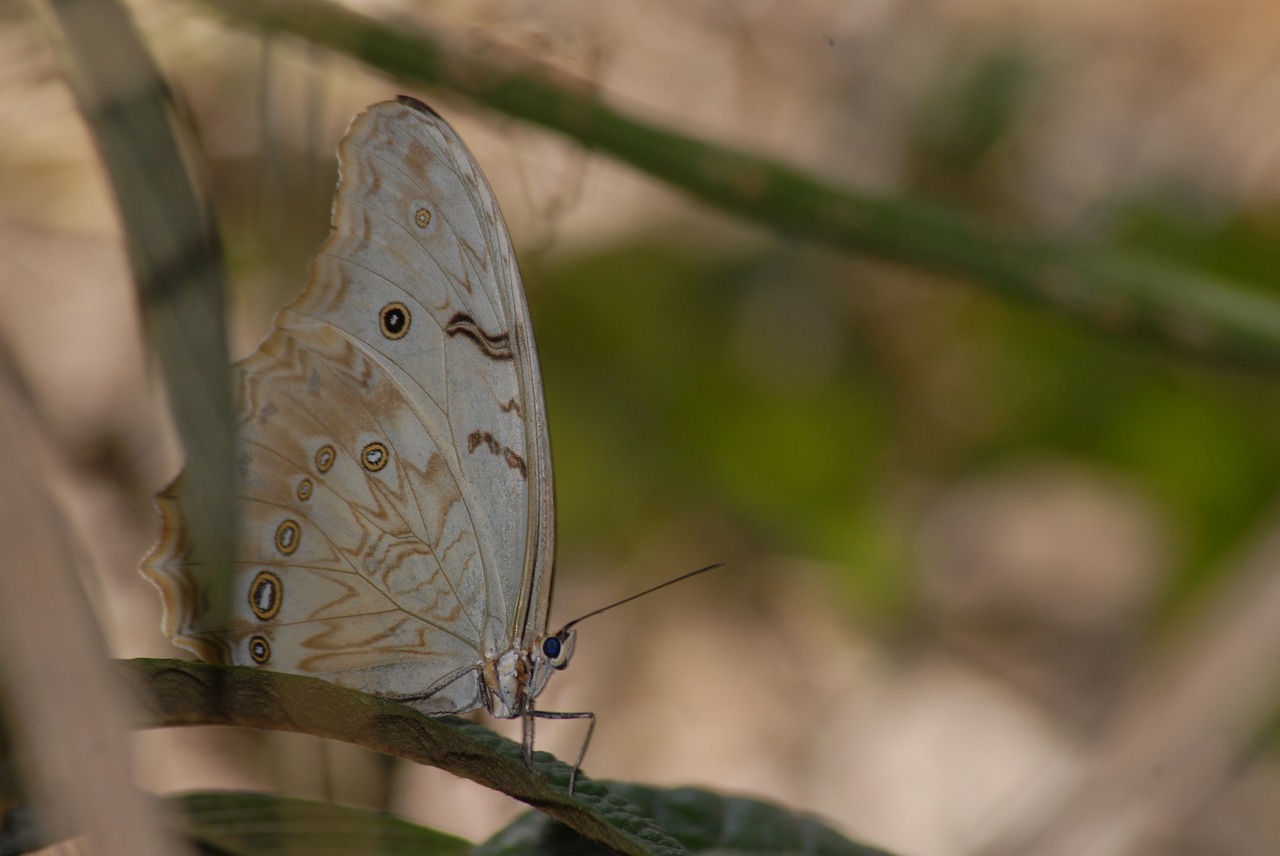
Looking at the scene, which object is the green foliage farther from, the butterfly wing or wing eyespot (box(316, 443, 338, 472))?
wing eyespot (box(316, 443, 338, 472))

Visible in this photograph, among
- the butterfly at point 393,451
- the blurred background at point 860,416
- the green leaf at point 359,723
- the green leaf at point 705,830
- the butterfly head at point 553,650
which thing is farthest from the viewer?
the blurred background at point 860,416

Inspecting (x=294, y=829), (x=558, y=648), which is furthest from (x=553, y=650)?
(x=294, y=829)

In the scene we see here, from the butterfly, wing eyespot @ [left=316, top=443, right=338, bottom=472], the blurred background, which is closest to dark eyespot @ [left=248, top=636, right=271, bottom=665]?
the butterfly

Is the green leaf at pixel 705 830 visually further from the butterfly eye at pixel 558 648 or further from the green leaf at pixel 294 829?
the butterfly eye at pixel 558 648

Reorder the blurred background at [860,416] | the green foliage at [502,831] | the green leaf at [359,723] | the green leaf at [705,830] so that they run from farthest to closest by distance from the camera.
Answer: the blurred background at [860,416] < the green leaf at [705,830] < the green foliage at [502,831] < the green leaf at [359,723]

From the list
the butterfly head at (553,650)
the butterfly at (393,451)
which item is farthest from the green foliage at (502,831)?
the butterfly head at (553,650)

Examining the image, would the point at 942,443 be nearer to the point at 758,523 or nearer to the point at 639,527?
the point at 758,523

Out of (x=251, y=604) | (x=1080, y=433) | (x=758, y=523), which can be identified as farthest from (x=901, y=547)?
(x=251, y=604)

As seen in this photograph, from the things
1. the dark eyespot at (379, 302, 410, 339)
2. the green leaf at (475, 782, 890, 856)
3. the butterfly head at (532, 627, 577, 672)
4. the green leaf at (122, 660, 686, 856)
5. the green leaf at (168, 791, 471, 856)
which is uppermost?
the dark eyespot at (379, 302, 410, 339)

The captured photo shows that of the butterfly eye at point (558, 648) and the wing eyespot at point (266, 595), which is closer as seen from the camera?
the wing eyespot at point (266, 595)
